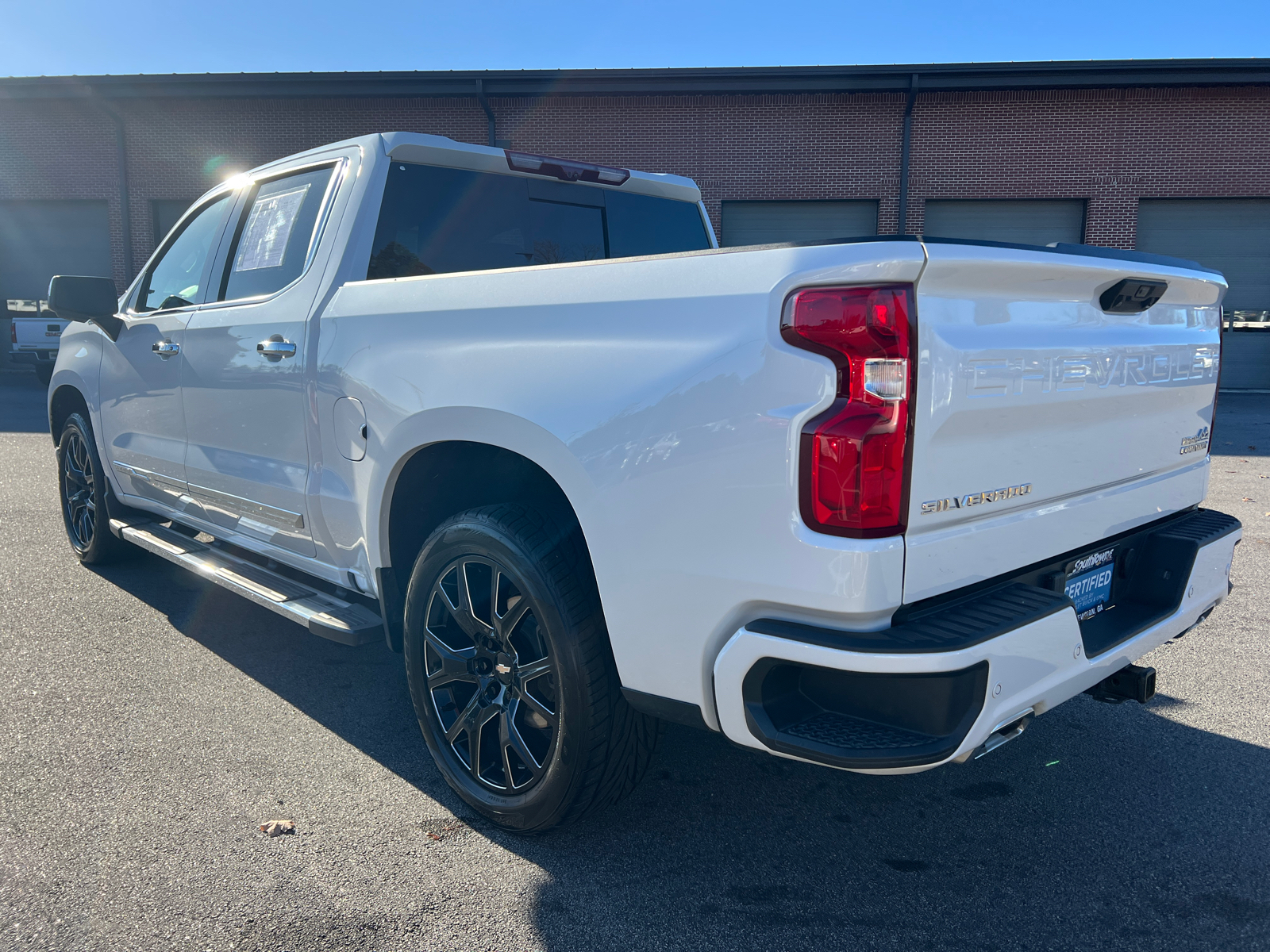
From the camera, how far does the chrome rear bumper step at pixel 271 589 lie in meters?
3.04

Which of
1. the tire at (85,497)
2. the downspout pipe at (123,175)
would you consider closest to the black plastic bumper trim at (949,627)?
the tire at (85,497)

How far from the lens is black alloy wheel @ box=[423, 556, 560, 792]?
2504 millimetres

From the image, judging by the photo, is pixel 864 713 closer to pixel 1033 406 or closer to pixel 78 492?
pixel 1033 406

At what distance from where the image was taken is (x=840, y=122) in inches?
781

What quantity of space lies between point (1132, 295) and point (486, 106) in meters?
20.2

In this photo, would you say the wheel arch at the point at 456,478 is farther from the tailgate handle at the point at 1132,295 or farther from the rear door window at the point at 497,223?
the tailgate handle at the point at 1132,295

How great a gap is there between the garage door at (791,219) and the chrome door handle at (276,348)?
1767 centimetres

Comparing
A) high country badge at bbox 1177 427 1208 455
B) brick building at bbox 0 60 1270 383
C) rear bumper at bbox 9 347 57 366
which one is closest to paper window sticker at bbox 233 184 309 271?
high country badge at bbox 1177 427 1208 455

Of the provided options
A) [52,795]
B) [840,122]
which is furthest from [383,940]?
[840,122]

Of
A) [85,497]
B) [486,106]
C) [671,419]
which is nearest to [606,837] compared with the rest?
[671,419]

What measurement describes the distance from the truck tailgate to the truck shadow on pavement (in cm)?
90

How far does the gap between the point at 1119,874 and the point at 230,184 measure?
4.35m

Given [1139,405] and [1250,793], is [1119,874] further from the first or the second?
[1139,405]

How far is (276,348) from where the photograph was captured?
3.27 meters
